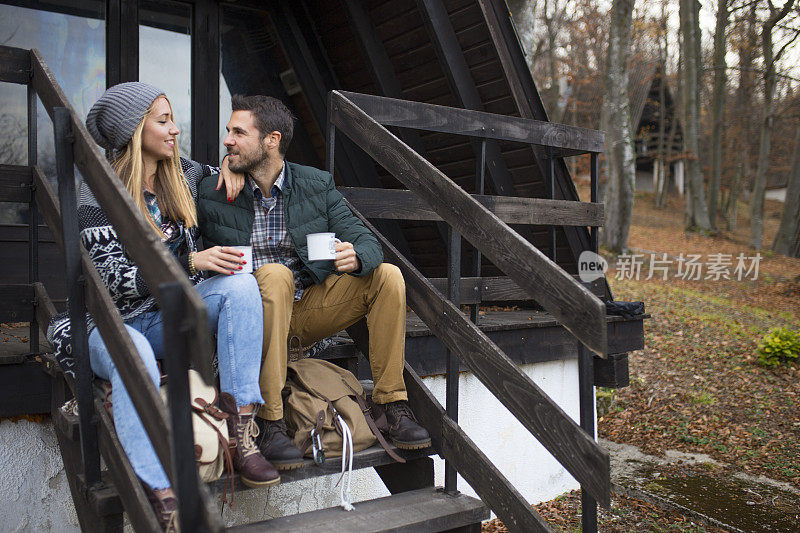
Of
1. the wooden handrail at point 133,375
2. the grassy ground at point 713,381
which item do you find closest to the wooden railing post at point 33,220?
the wooden handrail at point 133,375

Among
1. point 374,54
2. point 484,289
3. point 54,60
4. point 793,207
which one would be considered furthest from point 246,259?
point 793,207

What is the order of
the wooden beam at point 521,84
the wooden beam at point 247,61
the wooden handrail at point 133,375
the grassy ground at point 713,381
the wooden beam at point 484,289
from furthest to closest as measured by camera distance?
the grassy ground at point 713,381 < the wooden beam at point 247,61 < the wooden beam at point 521,84 < the wooden beam at point 484,289 < the wooden handrail at point 133,375

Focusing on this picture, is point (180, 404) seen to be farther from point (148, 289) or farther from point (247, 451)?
point (148, 289)

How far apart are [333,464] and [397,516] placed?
1.01 feet

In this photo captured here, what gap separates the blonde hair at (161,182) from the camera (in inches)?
104

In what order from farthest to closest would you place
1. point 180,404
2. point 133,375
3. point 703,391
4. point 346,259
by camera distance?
point 703,391 < point 346,259 < point 133,375 < point 180,404

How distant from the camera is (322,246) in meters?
2.68

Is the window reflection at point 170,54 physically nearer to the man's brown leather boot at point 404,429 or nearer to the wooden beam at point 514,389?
the wooden beam at point 514,389

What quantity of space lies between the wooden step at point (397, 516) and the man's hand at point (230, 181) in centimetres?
136

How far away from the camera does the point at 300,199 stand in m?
3.03

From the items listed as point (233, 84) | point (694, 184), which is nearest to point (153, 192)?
point (233, 84)

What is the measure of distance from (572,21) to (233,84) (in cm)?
1942

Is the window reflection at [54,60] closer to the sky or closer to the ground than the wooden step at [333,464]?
closer to the sky

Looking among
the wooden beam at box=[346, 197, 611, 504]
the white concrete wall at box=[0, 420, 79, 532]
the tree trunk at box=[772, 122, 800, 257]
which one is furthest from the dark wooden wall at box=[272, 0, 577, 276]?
the tree trunk at box=[772, 122, 800, 257]
